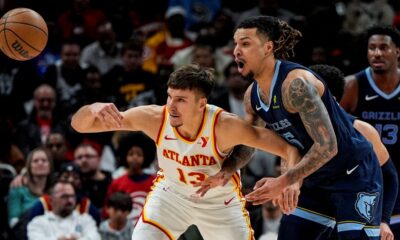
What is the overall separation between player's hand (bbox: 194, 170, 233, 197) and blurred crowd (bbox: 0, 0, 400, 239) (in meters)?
2.97

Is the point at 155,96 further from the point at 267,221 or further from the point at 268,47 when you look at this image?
the point at 268,47

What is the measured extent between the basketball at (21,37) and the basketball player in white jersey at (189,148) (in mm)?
1082

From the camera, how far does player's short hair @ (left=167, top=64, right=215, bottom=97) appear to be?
6.03m

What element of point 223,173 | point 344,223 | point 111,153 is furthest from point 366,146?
point 111,153

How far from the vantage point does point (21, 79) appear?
1112 centimetres

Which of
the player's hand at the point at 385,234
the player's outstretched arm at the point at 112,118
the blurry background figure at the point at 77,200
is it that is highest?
the player's outstretched arm at the point at 112,118

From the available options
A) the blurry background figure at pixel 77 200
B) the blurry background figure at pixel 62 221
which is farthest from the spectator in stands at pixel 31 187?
the blurry background figure at pixel 62 221

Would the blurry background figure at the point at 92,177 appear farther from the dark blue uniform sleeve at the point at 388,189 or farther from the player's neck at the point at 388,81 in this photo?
the dark blue uniform sleeve at the point at 388,189

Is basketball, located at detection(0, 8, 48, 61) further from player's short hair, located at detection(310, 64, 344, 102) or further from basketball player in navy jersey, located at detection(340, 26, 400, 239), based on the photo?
basketball player in navy jersey, located at detection(340, 26, 400, 239)

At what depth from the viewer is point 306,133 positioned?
5742mm

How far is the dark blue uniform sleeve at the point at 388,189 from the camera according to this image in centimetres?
627

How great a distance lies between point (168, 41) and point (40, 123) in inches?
108

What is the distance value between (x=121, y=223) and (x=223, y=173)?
10.2ft

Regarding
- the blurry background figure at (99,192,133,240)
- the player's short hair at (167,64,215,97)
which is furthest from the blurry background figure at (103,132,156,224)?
the player's short hair at (167,64,215,97)
